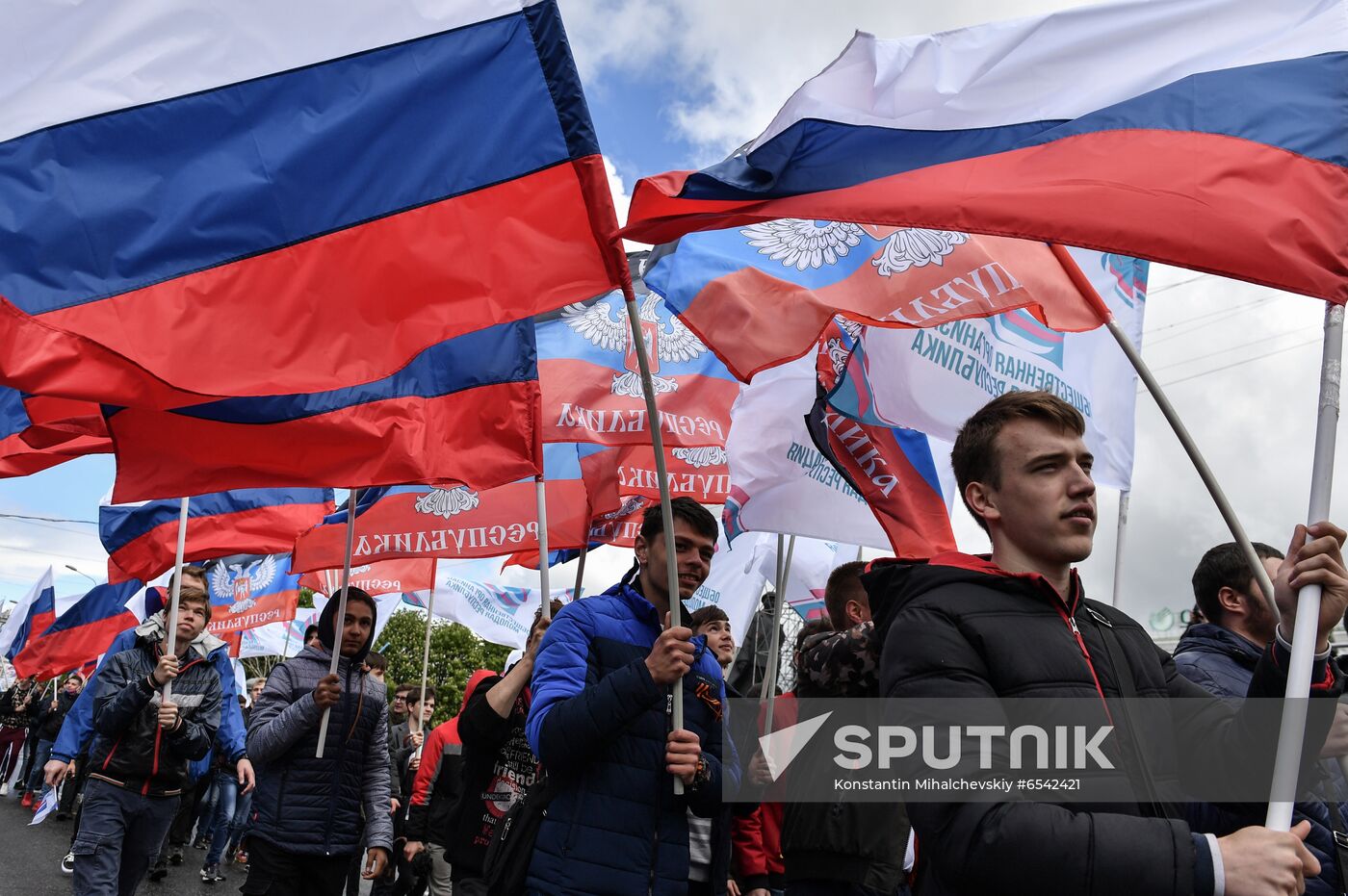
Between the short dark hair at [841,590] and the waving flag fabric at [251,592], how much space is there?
9.94 metres

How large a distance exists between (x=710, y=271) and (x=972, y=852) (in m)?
3.92

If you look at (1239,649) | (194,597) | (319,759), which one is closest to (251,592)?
(194,597)

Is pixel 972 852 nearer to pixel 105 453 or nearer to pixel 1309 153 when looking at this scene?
pixel 1309 153

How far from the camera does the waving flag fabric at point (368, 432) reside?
18.1 feet

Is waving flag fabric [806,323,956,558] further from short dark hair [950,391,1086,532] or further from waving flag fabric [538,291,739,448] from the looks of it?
short dark hair [950,391,1086,532]

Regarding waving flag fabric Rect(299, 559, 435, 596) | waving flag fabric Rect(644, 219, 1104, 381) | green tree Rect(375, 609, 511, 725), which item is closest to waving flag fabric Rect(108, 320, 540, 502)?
waving flag fabric Rect(644, 219, 1104, 381)

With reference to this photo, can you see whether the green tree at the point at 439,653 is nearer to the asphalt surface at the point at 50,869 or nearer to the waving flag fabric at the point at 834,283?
the asphalt surface at the point at 50,869

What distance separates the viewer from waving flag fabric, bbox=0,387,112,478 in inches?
230

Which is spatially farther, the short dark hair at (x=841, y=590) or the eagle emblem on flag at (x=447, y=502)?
the eagle emblem on flag at (x=447, y=502)

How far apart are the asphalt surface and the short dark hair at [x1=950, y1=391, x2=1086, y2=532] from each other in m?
9.97

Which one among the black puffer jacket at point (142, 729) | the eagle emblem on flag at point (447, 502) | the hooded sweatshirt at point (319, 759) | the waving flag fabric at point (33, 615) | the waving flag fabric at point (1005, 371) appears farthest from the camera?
the waving flag fabric at point (33, 615)

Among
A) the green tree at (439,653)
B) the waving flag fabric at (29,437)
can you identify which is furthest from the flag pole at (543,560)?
the green tree at (439,653)

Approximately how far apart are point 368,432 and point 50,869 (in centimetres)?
902

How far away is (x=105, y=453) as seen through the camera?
716cm
